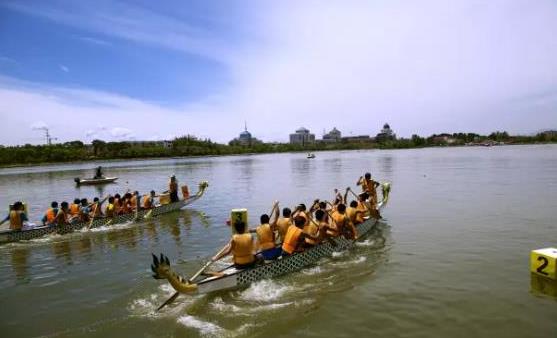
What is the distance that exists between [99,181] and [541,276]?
46.0 m

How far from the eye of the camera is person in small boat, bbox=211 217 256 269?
9.95 metres

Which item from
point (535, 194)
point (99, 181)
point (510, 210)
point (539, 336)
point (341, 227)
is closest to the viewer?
point (539, 336)

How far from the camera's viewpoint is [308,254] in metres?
11.8

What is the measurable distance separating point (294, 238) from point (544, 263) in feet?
21.5

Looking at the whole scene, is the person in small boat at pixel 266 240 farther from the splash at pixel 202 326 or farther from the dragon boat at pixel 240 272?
the splash at pixel 202 326

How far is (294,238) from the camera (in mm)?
11156

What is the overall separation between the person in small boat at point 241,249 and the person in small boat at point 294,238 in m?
1.38

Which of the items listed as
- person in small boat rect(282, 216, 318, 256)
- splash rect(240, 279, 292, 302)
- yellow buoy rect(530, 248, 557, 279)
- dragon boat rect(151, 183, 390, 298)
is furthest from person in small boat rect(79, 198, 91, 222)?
yellow buoy rect(530, 248, 557, 279)

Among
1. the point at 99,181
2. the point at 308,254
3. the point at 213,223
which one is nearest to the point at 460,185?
the point at 213,223

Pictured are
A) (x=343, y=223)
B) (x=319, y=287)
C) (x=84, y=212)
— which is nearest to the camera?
(x=319, y=287)

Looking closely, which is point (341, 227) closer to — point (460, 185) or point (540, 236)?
point (540, 236)

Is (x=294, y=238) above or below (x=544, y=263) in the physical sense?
above

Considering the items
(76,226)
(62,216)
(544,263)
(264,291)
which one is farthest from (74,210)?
(544,263)

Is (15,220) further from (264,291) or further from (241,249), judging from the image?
(264,291)
